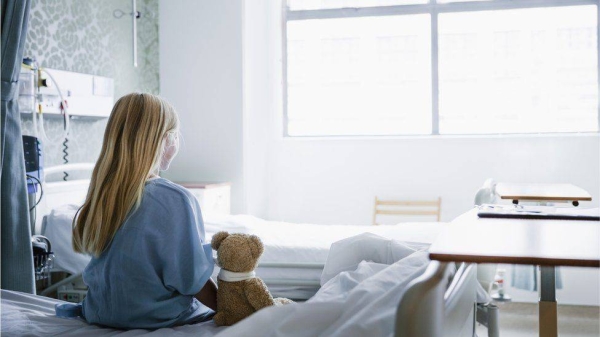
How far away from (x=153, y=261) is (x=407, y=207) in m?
3.52

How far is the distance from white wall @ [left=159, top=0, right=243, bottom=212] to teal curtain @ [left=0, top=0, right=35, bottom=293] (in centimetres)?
223

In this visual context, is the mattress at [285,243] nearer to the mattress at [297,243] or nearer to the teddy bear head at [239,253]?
the mattress at [297,243]

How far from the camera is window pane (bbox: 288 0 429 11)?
505 cm

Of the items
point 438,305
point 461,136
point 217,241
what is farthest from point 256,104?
point 438,305

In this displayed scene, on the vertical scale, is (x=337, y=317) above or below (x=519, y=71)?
below

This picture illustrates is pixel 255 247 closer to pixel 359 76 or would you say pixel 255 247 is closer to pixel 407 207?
pixel 407 207

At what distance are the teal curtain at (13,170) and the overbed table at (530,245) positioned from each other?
1.72 meters

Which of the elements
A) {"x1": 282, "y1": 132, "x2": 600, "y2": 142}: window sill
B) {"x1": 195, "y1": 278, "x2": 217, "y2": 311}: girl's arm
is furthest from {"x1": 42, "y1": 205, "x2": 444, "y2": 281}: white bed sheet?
{"x1": 282, "y1": 132, "x2": 600, "y2": 142}: window sill

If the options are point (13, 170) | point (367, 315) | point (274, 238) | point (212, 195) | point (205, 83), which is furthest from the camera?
point (205, 83)

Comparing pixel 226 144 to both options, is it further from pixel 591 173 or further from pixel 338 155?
pixel 591 173

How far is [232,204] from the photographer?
4.75 meters

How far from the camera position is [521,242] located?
4.26 ft

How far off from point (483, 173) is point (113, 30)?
2.80 m

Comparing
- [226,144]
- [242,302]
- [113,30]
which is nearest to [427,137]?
[226,144]
